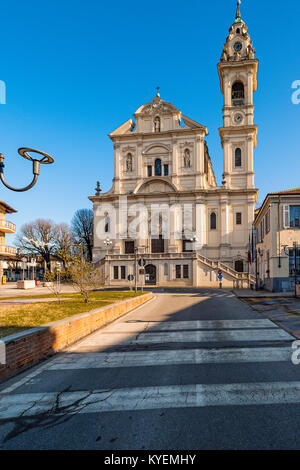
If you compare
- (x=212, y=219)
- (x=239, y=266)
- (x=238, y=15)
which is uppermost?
(x=238, y=15)

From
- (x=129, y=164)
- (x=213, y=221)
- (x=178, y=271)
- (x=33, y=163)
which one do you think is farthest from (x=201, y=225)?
(x=33, y=163)

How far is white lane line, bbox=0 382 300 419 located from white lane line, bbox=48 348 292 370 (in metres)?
1.54

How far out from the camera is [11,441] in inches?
158

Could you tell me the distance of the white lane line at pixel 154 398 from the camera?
4.92 m

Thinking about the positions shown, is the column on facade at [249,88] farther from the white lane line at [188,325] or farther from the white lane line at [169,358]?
the white lane line at [169,358]

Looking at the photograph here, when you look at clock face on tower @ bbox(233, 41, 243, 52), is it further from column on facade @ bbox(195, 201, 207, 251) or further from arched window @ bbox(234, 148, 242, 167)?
column on facade @ bbox(195, 201, 207, 251)

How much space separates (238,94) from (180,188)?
17788mm

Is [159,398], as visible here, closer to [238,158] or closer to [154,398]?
[154,398]

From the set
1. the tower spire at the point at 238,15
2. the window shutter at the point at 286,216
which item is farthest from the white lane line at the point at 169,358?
the tower spire at the point at 238,15

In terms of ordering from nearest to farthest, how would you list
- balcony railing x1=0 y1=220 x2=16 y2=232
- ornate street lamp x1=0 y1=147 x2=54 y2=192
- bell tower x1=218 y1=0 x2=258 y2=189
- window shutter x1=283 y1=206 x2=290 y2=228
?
ornate street lamp x1=0 y1=147 x2=54 y2=192 → window shutter x1=283 y1=206 x2=290 y2=228 → balcony railing x1=0 y1=220 x2=16 y2=232 → bell tower x1=218 y1=0 x2=258 y2=189

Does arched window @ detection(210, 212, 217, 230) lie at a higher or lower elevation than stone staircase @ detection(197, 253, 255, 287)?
higher

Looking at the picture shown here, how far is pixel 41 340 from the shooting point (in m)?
7.74

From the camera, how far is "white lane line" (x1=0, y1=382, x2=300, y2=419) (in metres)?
4.92

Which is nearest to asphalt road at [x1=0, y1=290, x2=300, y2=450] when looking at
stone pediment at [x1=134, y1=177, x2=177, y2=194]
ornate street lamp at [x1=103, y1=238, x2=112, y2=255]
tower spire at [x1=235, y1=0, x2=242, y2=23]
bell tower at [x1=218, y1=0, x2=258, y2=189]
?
ornate street lamp at [x1=103, y1=238, x2=112, y2=255]
